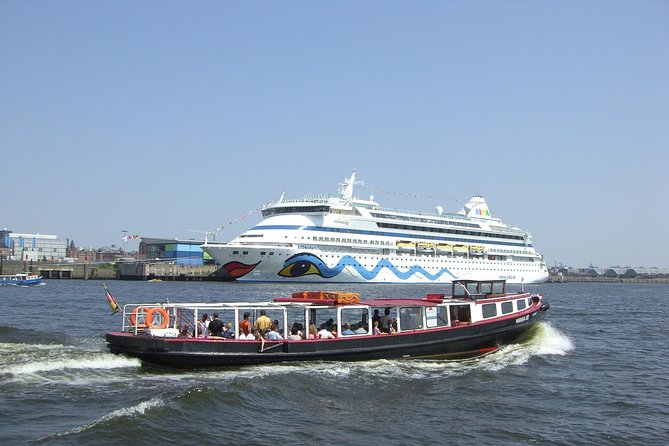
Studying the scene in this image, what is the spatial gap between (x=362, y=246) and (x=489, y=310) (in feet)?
176

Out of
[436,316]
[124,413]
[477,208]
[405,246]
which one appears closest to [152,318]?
[124,413]

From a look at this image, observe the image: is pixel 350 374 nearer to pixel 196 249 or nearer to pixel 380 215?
pixel 380 215

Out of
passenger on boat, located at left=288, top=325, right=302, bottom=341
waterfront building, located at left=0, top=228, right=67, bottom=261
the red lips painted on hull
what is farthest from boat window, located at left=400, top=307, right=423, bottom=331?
waterfront building, located at left=0, top=228, right=67, bottom=261

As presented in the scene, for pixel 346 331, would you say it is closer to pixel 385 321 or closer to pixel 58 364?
pixel 385 321

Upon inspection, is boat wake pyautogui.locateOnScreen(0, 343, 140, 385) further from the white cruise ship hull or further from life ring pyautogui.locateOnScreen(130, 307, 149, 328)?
the white cruise ship hull

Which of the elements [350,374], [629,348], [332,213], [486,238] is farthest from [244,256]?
[350,374]

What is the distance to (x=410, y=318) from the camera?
2091 centimetres

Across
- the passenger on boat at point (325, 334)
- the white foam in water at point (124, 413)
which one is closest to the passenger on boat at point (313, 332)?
the passenger on boat at point (325, 334)

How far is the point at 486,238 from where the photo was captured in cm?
9338

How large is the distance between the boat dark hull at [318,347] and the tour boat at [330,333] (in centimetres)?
3

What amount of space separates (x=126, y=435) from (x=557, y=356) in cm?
1612

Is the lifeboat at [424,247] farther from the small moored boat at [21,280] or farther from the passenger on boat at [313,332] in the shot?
the passenger on boat at [313,332]

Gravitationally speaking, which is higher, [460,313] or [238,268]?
[238,268]

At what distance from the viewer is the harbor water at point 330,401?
1265 centimetres
